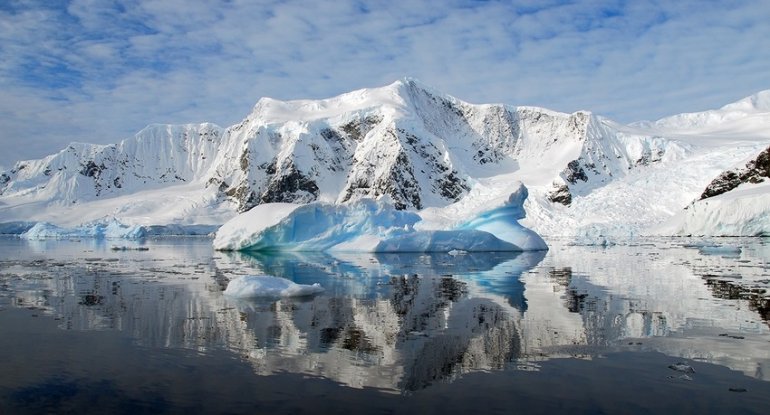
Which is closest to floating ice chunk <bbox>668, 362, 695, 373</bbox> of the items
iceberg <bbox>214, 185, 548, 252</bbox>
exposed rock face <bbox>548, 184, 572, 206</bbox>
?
iceberg <bbox>214, 185, 548, 252</bbox>

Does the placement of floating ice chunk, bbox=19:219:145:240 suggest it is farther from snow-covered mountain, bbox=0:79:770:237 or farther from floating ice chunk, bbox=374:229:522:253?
floating ice chunk, bbox=374:229:522:253

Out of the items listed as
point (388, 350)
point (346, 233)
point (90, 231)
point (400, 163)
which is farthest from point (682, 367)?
point (400, 163)

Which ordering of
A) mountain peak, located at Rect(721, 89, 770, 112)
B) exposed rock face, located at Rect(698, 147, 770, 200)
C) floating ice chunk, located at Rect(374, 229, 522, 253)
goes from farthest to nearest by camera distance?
mountain peak, located at Rect(721, 89, 770, 112) < exposed rock face, located at Rect(698, 147, 770, 200) < floating ice chunk, located at Rect(374, 229, 522, 253)

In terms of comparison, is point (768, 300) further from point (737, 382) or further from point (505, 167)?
point (505, 167)

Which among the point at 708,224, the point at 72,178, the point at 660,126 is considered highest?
the point at 660,126

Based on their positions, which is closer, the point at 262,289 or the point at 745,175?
the point at 262,289

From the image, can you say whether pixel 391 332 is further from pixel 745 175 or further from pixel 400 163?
pixel 400 163

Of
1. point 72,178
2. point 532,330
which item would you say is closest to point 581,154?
point 532,330
